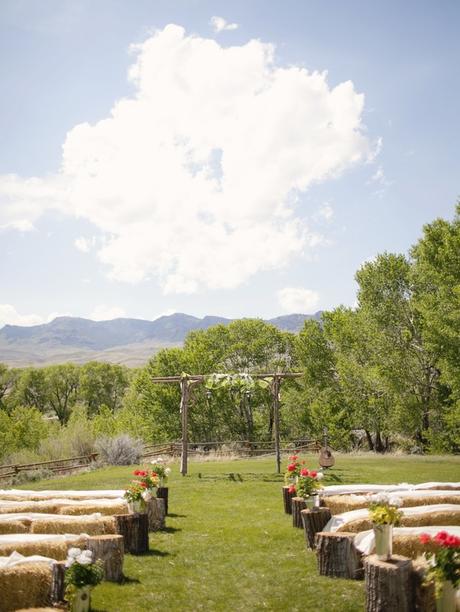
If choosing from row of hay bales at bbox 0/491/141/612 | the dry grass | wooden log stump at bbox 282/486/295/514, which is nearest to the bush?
row of hay bales at bbox 0/491/141/612

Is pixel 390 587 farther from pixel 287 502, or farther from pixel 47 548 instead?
pixel 287 502

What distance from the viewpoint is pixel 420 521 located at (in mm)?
9672

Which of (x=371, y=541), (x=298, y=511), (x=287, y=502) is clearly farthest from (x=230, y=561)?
(x=287, y=502)

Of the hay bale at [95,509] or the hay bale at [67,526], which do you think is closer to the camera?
the hay bale at [67,526]

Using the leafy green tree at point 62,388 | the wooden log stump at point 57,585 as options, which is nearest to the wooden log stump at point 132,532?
the wooden log stump at point 57,585

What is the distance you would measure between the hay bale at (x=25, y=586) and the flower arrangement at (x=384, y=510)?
486cm

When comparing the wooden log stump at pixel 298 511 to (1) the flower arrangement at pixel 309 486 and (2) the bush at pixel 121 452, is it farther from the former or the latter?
(2) the bush at pixel 121 452

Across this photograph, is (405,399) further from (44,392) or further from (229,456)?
(44,392)

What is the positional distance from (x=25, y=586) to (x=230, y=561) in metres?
4.08

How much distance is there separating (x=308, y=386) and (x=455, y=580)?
113 feet

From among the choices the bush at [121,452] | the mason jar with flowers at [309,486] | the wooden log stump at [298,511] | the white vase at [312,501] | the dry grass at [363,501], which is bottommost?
the bush at [121,452]

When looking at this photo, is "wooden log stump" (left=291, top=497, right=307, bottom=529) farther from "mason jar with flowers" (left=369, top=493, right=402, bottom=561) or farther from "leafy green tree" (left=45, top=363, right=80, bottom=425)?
"leafy green tree" (left=45, top=363, right=80, bottom=425)

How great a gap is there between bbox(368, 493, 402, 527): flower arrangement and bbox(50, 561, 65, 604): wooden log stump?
15.3 feet

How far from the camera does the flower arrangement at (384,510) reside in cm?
752
